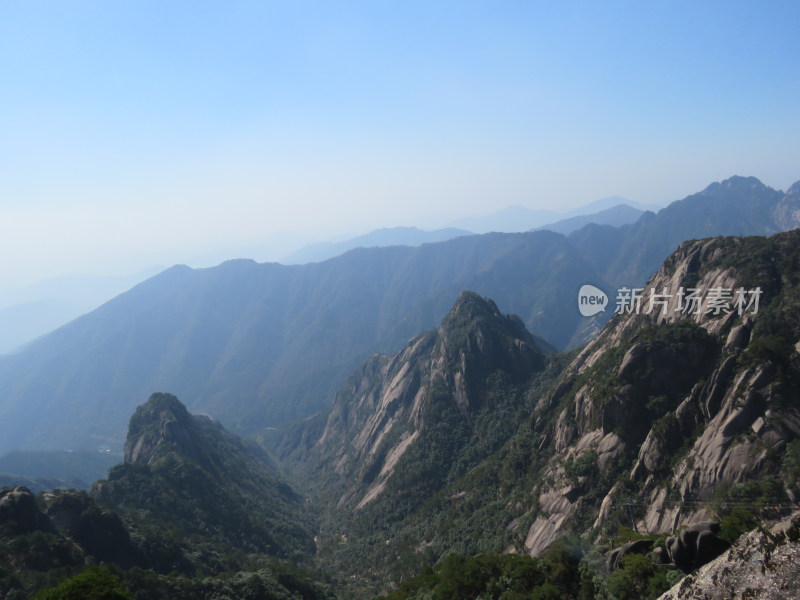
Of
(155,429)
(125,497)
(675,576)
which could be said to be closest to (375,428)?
(155,429)

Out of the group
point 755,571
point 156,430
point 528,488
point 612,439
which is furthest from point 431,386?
point 755,571

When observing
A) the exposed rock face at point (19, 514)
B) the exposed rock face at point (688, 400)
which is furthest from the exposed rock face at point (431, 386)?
the exposed rock face at point (19, 514)

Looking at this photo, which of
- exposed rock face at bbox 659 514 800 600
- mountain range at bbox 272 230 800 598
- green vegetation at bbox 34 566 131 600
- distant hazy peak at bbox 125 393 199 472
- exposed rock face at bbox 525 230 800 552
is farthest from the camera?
distant hazy peak at bbox 125 393 199 472

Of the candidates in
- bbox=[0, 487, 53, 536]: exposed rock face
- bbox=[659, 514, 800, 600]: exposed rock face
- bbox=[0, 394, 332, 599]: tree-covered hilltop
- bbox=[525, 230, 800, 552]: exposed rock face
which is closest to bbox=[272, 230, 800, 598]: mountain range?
bbox=[525, 230, 800, 552]: exposed rock face

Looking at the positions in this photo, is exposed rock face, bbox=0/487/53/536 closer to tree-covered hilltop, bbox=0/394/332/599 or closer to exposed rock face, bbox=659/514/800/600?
tree-covered hilltop, bbox=0/394/332/599

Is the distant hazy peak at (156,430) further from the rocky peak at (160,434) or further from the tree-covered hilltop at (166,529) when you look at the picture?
the tree-covered hilltop at (166,529)

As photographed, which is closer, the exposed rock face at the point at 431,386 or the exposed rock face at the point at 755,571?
the exposed rock face at the point at 755,571
